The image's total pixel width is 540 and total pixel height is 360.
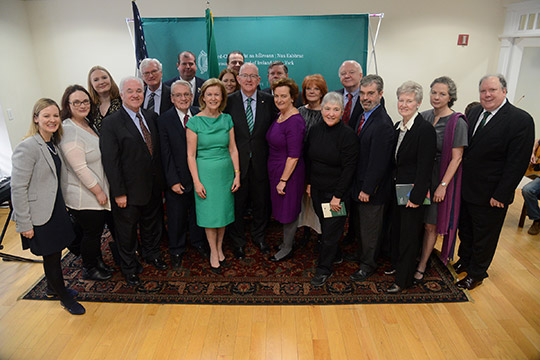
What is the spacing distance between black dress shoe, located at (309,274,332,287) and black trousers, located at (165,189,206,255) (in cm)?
118

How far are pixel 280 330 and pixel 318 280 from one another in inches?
24.9

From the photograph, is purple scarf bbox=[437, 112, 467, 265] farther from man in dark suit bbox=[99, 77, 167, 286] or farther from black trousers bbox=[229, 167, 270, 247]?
man in dark suit bbox=[99, 77, 167, 286]

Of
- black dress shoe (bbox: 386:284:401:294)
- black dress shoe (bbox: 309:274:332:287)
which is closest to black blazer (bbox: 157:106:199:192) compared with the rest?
black dress shoe (bbox: 309:274:332:287)

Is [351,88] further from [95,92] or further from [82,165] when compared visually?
[82,165]

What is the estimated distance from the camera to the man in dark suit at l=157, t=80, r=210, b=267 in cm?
289

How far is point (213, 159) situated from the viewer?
115 inches

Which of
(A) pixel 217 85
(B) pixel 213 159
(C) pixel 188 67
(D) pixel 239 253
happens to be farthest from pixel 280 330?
(C) pixel 188 67

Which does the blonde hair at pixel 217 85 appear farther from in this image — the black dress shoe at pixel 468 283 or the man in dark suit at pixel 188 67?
the black dress shoe at pixel 468 283

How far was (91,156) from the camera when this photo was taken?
103 inches

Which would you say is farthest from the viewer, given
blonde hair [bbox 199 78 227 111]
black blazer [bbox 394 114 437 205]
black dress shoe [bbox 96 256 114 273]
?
black dress shoe [bbox 96 256 114 273]

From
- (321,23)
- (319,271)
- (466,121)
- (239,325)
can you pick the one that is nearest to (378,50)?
(321,23)

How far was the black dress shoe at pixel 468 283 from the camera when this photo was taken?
115 inches

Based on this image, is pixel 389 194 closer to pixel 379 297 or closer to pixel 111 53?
pixel 379 297

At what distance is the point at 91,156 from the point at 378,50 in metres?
4.47
